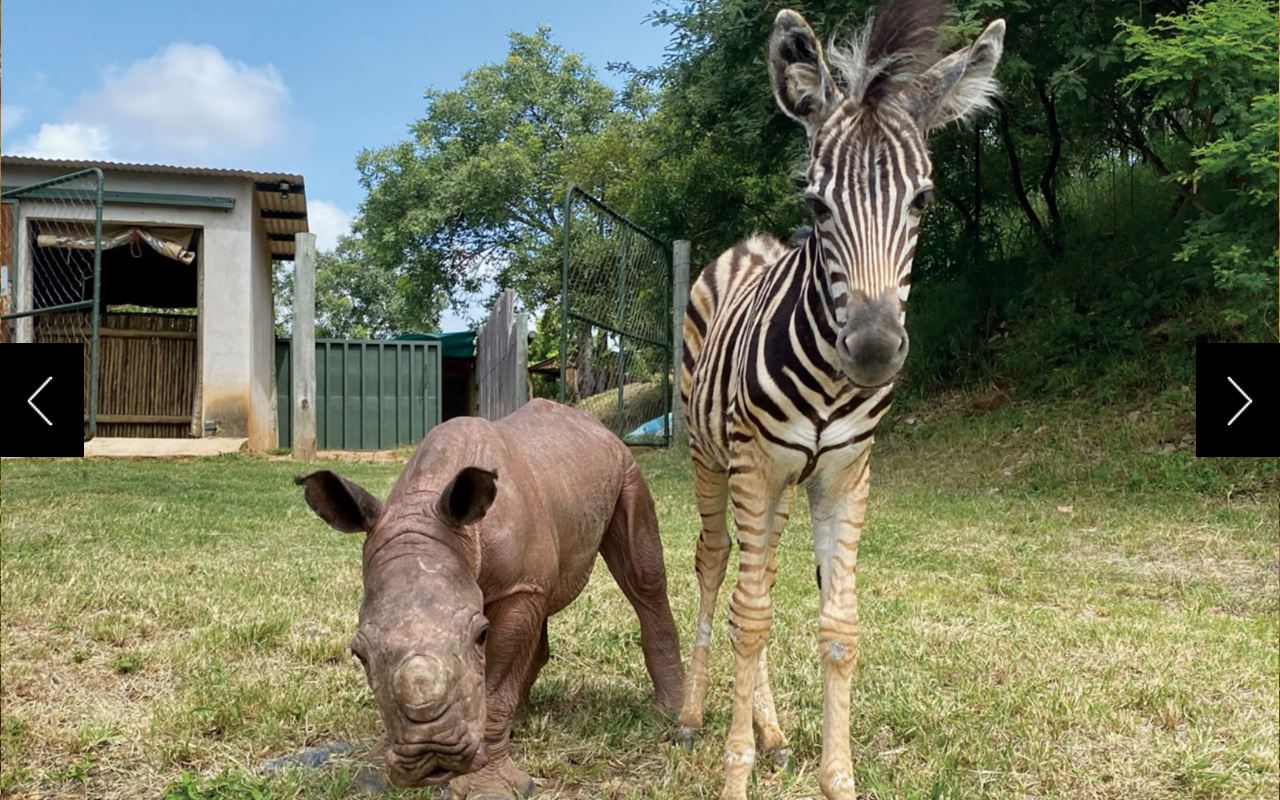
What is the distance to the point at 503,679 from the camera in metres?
3.02

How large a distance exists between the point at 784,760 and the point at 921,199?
2156 mm

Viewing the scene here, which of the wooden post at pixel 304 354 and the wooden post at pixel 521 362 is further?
the wooden post at pixel 304 354

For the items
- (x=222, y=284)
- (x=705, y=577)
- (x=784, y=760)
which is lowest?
(x=784, y=760)

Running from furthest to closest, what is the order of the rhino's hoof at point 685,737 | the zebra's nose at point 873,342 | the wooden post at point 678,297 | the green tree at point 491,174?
1. the green tree at point 491,174
2. the wooden post at point 678,297
3. the rhino's hoof at point 685,737
4. the zebra's nose at point 873,342

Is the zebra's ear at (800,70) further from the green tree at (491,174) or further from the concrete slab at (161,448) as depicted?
the green tree at (491,174)

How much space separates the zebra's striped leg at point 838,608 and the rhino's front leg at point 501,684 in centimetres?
102

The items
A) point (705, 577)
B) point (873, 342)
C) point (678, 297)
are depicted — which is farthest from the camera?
point (678, 297)

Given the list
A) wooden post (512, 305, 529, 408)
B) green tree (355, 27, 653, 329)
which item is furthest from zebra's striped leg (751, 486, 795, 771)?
green tree (355, 27, 653, 329)

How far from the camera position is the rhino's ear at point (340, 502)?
267cm

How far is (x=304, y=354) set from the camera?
53.0 feet

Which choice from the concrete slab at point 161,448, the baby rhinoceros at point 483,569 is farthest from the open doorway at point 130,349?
the baby rhinoceros at point 483,569

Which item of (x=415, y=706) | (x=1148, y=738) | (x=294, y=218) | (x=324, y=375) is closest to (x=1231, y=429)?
(x=1148, y=738)

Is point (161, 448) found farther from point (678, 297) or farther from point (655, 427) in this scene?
point (678, 297)

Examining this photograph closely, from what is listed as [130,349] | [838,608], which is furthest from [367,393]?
[838,608]
